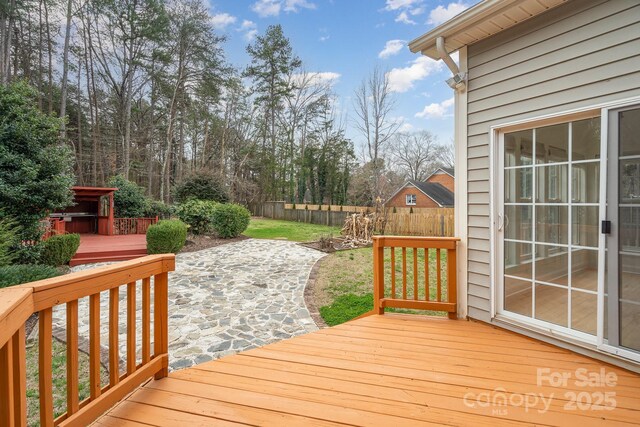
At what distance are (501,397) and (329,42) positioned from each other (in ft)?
38.0

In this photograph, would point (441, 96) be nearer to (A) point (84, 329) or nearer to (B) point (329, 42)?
(B) point (329, 42)

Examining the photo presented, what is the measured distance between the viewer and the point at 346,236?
10.3 metres

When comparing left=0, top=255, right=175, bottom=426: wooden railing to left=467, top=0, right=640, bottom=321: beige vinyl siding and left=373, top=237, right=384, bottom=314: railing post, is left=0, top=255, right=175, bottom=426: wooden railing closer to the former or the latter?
left=373, top=237, right=384, bottom=314: railing post

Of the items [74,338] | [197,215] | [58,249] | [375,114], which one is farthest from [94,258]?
[375,114]

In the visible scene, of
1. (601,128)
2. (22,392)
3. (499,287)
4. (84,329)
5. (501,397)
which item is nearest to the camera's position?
(22,392)

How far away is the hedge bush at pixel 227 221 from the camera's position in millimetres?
9992

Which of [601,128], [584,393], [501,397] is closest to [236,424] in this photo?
[501,397]

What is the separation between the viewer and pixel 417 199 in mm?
20188

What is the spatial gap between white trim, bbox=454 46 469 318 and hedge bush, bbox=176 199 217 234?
868 centimetres

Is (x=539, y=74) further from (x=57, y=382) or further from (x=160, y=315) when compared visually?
(x=57, y=382)

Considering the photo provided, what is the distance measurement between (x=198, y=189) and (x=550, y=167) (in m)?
11.3

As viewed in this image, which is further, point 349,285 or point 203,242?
point 203,242

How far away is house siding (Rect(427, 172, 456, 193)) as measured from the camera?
74.8 feet

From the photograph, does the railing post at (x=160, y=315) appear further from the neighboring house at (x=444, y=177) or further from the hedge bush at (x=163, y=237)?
the neighboring house at (x=444, y=177)
